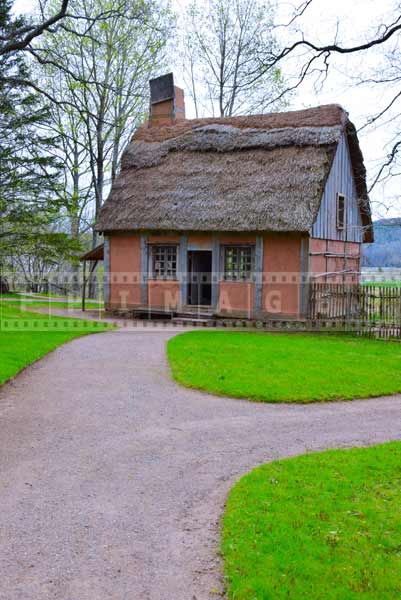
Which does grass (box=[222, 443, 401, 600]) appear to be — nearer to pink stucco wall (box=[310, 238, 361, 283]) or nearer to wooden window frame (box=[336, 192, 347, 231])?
pink stucco wall (box=[310, 238, 361, 283])

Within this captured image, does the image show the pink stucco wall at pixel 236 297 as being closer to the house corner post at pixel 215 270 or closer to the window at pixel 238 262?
the house corner post at pixel 215 270

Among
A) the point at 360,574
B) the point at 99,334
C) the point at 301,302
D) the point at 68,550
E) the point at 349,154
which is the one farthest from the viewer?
the point at 349,154

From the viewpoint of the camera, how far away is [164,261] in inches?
901

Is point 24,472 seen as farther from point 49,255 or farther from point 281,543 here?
point 49,255

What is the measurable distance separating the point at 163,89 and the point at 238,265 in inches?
425

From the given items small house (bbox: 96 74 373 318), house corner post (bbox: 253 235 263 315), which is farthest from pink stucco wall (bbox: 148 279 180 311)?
house corner post (bbox: 253 235 263 315)

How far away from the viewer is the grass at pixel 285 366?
11.2m

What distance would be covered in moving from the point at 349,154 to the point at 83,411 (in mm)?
17264

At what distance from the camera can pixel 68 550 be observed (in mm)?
5051

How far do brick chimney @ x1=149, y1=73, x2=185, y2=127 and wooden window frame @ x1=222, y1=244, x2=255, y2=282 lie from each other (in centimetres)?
848

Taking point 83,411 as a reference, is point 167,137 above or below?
above

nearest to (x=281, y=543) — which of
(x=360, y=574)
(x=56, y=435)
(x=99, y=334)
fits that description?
(x=360, y=574)

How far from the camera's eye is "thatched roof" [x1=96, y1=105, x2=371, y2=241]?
65.3ft

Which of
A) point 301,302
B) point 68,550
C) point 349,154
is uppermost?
point 349,154
